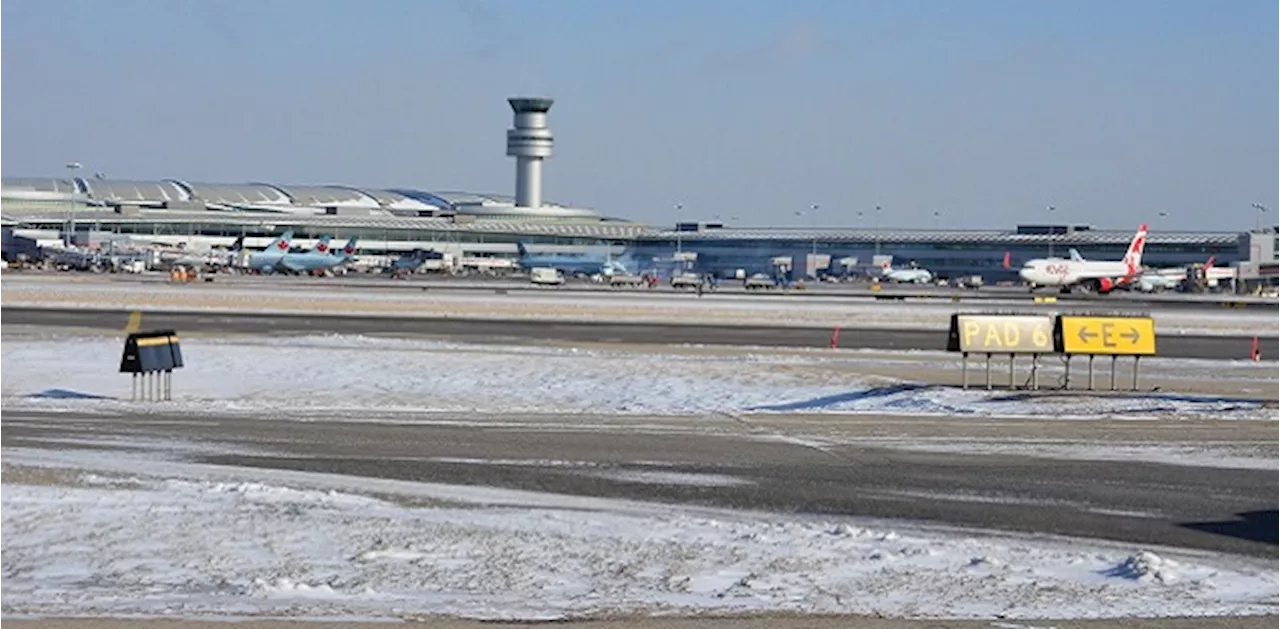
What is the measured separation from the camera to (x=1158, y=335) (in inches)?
2483

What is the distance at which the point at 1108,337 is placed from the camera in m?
38.9

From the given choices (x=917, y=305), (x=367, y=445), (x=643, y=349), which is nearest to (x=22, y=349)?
(x=643, y=349)

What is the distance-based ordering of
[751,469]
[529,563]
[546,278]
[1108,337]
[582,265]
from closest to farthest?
[529,563] → [751,469] → [1108,337] → [546,278] → [582,265]

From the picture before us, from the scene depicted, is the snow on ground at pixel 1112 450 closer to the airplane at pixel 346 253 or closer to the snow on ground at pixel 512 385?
the snow on ground at pixel 512 385

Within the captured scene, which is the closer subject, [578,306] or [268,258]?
[578,306]

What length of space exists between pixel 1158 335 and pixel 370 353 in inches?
1208

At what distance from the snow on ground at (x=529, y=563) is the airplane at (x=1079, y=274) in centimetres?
11044

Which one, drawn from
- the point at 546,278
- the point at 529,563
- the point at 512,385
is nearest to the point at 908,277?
the point at 546,278

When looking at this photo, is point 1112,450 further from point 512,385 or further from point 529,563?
point 512,385

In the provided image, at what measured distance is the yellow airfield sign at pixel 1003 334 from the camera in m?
39.0

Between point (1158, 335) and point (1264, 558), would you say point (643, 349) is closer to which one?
point (1158, 335)

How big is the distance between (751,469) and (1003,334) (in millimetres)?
17073

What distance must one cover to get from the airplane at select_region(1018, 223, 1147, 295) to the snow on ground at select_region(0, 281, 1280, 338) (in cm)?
2578

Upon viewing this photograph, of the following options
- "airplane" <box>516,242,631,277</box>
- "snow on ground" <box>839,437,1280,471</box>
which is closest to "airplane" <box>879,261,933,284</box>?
"airplane" <box>516,242,631,277</box>
